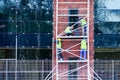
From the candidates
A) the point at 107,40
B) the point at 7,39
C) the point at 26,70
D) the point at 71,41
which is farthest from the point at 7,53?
the point at 107,40

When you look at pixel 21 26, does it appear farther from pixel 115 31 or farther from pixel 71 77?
pixel 115 31

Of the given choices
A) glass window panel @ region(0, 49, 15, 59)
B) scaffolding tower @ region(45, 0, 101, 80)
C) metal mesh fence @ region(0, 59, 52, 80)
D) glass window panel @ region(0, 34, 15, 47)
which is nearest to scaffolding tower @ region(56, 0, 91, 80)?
scaffolding tower @ region(45, 0, 101, 80)

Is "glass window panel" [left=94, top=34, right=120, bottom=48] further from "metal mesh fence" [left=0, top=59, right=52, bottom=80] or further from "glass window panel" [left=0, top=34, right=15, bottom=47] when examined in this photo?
"glass window panel" [left=0, top=34, right=15, bottom=47]

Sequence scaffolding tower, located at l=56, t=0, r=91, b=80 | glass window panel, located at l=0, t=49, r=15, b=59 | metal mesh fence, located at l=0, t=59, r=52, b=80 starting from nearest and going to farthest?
scaffolding tower, located at l=56, t=0, r=91, b=80
metal mesh fence, located at l=0, t=59, r=52, b=80
glass window panel, located at l=0, t=49, r=15, b=59

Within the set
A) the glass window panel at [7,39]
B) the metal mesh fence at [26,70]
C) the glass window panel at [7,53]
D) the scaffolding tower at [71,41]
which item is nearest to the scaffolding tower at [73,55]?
the scaffolding tower at [71,41]

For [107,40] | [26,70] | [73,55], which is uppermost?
[107,40]

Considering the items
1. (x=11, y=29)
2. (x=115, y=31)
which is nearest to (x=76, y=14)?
(x=115, y=31)

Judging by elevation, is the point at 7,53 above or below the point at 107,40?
below

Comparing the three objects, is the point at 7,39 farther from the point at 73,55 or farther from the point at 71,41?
the point at 73,55

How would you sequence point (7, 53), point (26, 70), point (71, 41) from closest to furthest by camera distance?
point (71, 41) < point (26, 70) < point (7, 53)

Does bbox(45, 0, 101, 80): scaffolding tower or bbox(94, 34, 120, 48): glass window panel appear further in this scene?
bbox(94, 34, 120, 48): glass window panel

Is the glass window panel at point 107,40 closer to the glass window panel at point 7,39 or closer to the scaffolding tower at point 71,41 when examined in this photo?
the scaffolding tower at point 71,41

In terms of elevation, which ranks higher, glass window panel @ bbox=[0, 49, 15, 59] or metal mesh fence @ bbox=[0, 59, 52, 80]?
glass window panel @ bbox=[0, 49, 15, 59]

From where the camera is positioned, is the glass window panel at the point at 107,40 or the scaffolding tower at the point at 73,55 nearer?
the scaffolding tower at the point at 73,55
